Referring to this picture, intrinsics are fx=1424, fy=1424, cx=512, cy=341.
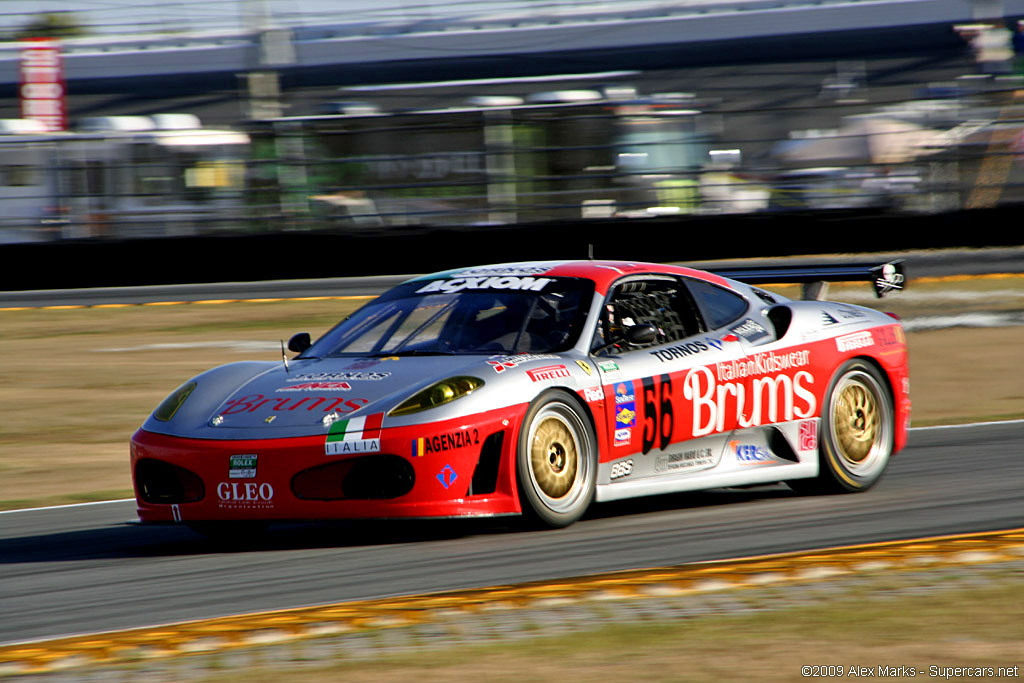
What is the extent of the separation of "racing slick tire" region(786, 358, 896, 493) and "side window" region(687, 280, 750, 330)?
0.61m

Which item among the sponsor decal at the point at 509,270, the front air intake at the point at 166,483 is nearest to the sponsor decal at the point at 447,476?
the front air intake at the point at 166,483

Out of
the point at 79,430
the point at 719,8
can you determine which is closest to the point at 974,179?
the point at 79,430

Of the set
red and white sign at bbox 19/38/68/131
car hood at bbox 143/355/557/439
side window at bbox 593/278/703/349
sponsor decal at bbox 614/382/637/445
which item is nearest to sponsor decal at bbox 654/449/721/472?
sponsor decal at bbox 614/382/637/445

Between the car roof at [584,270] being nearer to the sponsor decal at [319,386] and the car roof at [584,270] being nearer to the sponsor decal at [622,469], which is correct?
the sponsor decal at [622,469]

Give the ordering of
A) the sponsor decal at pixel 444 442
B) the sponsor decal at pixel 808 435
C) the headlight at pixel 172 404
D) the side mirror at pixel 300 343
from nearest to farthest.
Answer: the sponsor decal at pixel 444 442 < the headlight at pixel 172 404 < the side mirror at pixel 300 343 < the sponsor decal at pixel 808 435

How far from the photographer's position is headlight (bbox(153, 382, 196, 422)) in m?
6.04

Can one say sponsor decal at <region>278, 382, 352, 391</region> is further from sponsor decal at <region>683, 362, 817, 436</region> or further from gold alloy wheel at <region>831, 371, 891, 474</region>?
gold alloy wheel at <region>831, 371, 891, 474</region>

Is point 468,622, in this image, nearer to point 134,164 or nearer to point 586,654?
point 586,654

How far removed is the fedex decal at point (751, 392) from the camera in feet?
21.4

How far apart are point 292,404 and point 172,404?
2.15 ft

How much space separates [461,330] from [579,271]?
685 mm

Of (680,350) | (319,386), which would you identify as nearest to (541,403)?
(319,386)

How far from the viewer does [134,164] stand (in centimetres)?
1750

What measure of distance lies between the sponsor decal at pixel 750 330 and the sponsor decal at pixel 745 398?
5.4 inches
